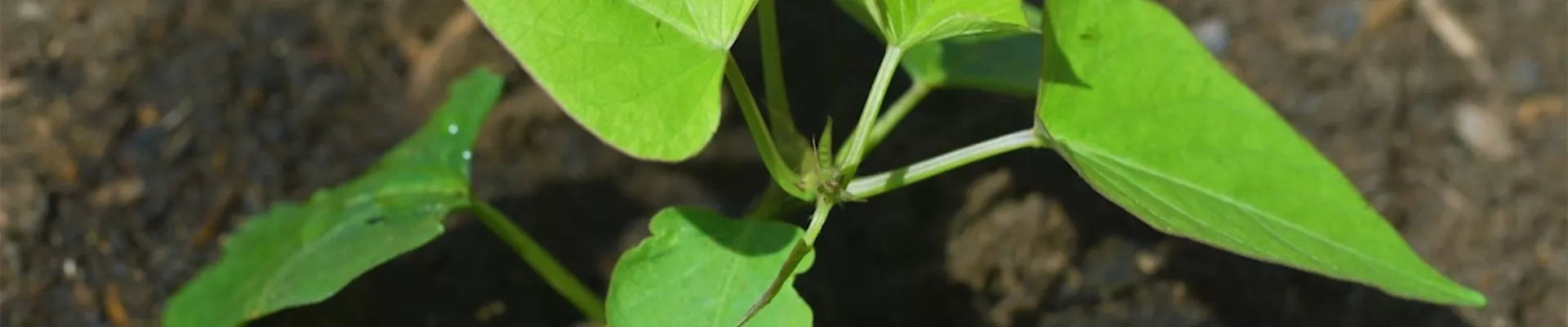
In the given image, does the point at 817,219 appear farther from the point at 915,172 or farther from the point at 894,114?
the point at 894,114

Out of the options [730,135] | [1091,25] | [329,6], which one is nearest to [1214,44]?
[730,135]

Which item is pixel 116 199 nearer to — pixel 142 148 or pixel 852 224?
pixel 142 148

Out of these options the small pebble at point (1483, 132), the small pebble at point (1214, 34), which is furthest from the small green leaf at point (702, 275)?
the small pebble at point (1483, 132)

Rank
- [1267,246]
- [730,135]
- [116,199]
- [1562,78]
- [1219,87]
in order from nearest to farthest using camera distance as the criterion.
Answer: [1267,246]
[1219,87]
[116,199]
[730,135]
[1562,78]

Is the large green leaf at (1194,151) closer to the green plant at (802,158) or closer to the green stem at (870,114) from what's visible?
the green plant at (802,158)

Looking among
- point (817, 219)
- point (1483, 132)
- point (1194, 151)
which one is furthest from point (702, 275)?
point (1483, 132)
